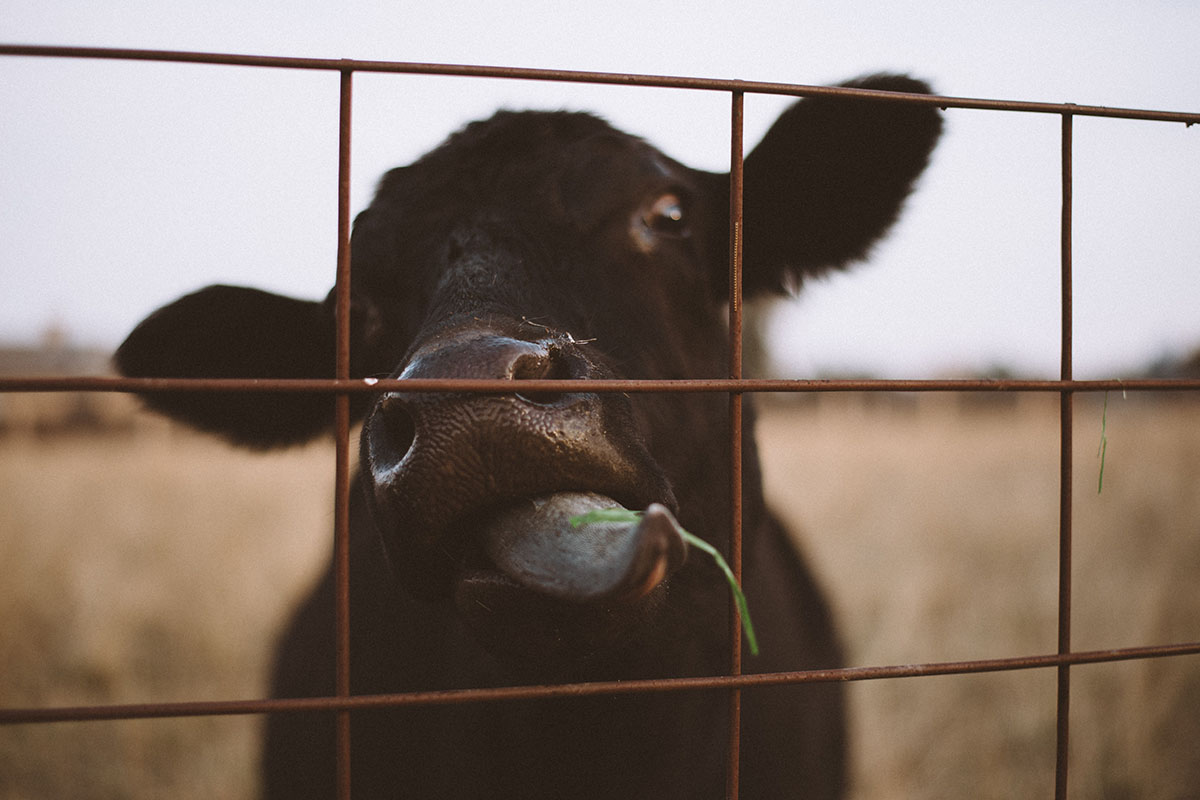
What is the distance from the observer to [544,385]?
1189 mm

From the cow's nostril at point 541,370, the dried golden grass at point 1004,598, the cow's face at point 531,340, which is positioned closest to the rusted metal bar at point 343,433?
the cow's face at point 531,340

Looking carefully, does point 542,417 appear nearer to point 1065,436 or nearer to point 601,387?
point 601,387

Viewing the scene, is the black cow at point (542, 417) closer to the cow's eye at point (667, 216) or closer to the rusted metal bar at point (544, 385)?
the cow's eye at point (667, 216)

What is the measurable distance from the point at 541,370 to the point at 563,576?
39 centimetres

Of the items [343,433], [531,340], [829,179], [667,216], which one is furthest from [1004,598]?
[343,433]

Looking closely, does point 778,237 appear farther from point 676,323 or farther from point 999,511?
point 999,511

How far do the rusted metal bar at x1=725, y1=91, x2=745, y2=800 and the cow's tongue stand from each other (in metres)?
0.19

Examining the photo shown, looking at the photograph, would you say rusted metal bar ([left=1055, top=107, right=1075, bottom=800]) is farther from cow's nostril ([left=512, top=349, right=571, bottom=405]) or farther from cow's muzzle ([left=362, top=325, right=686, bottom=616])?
cow's nostril ([left=512, top=349, right=571, bottom=405])

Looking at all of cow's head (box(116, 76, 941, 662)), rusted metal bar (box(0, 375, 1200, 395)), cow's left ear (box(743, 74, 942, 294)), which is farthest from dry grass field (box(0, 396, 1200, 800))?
cow's left ear (box(743, 74, 942, 294))

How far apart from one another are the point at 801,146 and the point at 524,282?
95 centimetres

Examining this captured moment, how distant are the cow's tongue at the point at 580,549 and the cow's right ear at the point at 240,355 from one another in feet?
4.03

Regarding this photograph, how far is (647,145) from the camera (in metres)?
2.26

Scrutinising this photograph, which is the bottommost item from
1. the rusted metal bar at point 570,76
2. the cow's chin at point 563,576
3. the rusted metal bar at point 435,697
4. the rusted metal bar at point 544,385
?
the rusted metal bar at point 435,697

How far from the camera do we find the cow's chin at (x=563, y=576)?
38.0 inches
